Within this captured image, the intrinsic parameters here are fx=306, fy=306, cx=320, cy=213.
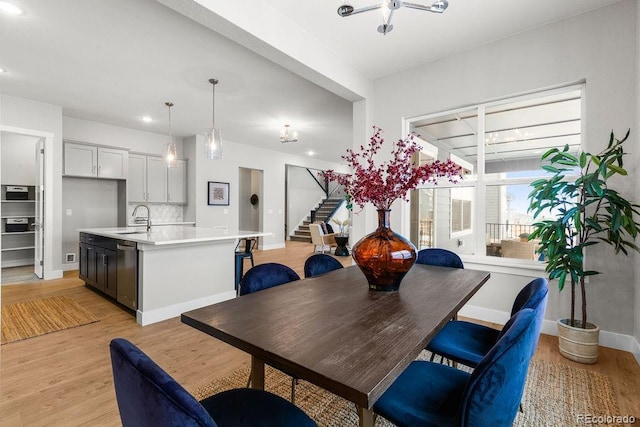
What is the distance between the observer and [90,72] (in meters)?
3.78

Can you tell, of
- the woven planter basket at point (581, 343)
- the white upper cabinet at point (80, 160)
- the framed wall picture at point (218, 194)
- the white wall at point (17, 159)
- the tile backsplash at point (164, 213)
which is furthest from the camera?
the framed wall picture at point (218, 194)

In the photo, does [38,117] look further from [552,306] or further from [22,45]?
[552,306]

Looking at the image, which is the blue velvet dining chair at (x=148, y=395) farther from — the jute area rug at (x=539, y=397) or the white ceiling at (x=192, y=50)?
the white ceiling at (x=192, y=50)

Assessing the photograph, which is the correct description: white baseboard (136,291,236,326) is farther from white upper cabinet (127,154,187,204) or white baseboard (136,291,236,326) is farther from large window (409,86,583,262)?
white upper cabinet (127,154,187,204)

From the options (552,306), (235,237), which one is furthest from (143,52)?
(552,306)

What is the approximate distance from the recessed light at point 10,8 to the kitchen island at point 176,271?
7.10ft

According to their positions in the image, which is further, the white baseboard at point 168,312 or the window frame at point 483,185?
the white baseboard at point 168,312

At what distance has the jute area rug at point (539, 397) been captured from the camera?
5.77ft

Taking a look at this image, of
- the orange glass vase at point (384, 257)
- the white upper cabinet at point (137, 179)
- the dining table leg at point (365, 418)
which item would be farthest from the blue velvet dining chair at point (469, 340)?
the white upper cabinet at point (137, 179)

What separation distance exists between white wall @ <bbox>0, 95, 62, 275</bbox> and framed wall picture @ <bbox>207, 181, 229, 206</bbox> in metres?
2.78

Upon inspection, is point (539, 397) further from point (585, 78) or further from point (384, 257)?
point (585, 78)

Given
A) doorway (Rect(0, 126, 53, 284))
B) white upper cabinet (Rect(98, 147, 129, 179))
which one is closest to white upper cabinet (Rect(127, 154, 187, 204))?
white upper cabinet (Rect(98, 147, 129, 179))

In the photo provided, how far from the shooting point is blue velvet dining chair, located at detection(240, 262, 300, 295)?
5.77 ft

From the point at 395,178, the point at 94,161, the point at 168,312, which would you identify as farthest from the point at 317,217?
the point at 395,178
